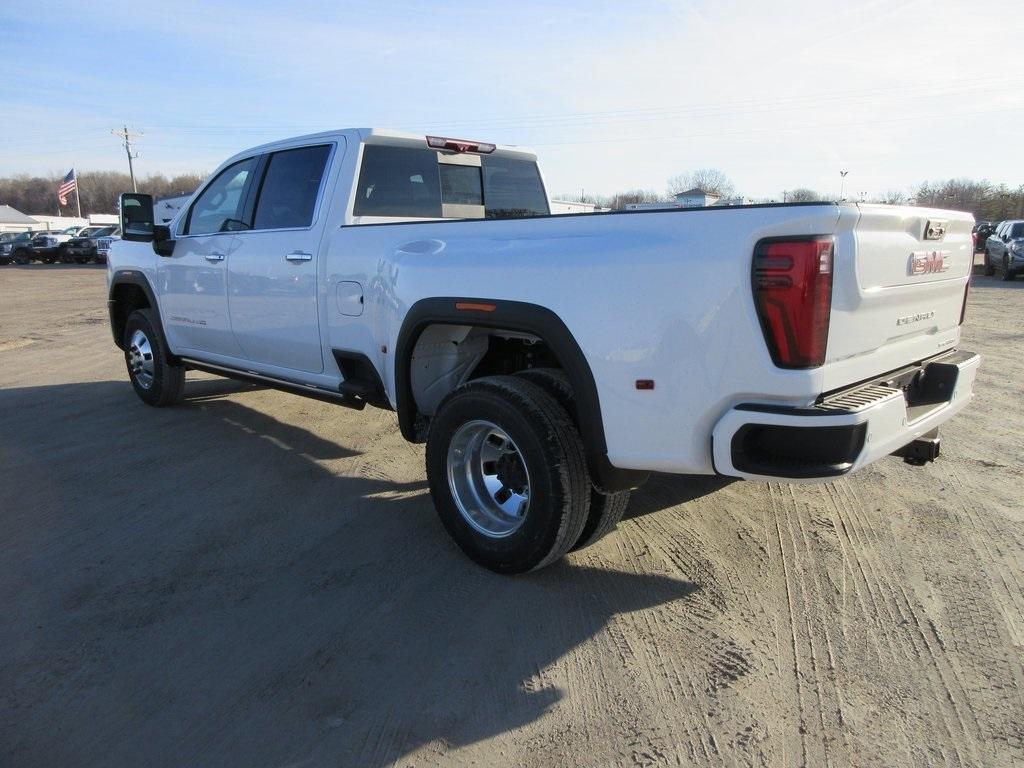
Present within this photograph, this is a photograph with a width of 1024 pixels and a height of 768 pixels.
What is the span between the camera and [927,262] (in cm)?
316

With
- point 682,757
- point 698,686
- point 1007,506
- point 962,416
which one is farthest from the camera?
point 962,416

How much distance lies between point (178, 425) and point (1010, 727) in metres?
5.92

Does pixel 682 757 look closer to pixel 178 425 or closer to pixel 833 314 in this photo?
pixel 833 314

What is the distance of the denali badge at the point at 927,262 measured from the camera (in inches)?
119

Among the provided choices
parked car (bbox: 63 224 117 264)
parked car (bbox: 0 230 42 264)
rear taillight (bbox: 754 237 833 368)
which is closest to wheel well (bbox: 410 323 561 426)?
rear taillight (bbox: 754 237 833 368)

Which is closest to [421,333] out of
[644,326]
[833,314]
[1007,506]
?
[644,326]

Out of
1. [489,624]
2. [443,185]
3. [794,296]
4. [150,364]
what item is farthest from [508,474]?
[150,364]

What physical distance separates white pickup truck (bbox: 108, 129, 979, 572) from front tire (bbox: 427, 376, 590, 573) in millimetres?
10

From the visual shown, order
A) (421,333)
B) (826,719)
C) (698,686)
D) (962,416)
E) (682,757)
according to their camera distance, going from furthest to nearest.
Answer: (962,416) < (421,333) < (698,686) < (826,719) < (682,757)

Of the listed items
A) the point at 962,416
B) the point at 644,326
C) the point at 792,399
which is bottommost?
the point at 962,416

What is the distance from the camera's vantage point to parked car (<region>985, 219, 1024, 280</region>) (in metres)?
20.4

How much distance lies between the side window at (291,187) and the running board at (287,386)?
1059 mm

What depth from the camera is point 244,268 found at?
206 inches

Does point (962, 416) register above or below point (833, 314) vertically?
below
